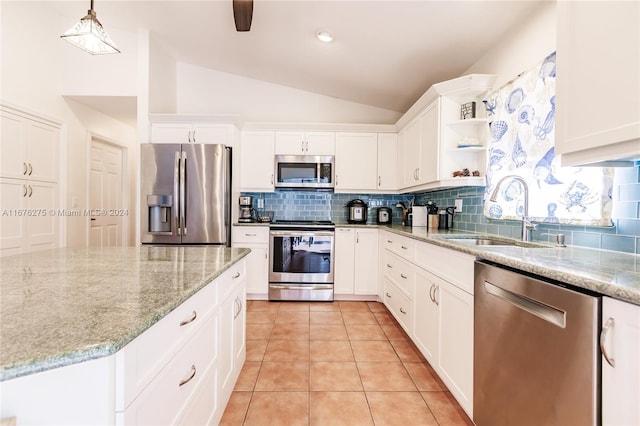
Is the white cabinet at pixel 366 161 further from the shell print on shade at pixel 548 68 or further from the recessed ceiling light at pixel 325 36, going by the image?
the shell print on shade at pixel 548 68

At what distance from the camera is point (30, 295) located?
0.83 meters

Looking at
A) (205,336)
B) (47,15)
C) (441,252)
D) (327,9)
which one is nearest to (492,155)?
(441,252)

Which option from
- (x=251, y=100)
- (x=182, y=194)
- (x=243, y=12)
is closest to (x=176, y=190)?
(x=182, y=194)

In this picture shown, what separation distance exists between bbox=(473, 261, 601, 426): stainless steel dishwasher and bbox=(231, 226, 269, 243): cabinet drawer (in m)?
2.39

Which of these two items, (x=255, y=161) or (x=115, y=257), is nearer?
(x=115, y=257)

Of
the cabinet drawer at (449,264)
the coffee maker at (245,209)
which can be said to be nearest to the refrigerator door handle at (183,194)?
the coffee maker at (245,209)

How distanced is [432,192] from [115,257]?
306 centimetres

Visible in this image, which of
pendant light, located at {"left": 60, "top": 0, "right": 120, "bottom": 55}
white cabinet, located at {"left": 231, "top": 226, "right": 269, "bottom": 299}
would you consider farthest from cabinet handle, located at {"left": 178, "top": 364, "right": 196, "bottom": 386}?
white cabinet, located at {"left": 231, "top": 226, "right": 269, "bottom": 299}

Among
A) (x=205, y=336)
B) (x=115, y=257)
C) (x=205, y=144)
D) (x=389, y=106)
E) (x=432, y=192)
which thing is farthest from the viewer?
(x=389, y=106)

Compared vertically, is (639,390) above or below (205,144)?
below

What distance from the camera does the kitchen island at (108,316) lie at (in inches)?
21.5

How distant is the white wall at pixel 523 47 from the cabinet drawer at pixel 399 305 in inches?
71.7

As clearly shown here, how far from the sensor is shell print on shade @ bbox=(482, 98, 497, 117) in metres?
2.17

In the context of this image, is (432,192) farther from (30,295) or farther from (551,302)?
(30,295)
